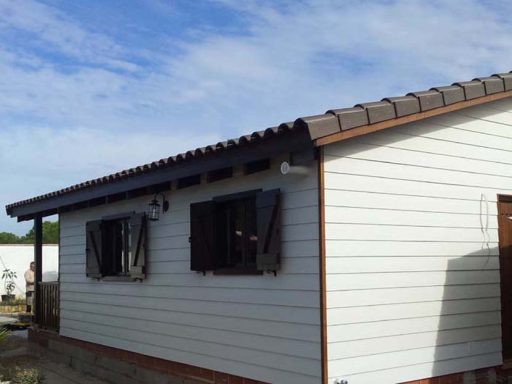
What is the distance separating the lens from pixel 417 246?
19.7 ft

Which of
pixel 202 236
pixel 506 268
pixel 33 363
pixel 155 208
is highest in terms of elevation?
pixel 155 208

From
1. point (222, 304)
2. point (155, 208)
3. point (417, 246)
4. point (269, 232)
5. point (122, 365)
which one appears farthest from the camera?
point (122, 365)

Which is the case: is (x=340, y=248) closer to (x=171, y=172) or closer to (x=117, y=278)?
(x=171, y=172)

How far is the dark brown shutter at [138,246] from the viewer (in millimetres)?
8031

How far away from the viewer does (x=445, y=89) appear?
19.6ft

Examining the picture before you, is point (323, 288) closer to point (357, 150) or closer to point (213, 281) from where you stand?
point (357, 150)

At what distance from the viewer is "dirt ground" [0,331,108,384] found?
9.27 m

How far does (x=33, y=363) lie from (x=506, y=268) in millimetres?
8014

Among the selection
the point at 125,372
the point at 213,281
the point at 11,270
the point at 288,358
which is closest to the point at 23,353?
the point at 125,372

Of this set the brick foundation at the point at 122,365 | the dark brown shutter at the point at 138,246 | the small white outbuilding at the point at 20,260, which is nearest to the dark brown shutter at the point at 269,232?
the brick foundation at the point at 122,365

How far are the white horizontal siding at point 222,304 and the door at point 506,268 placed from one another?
262 centimetres

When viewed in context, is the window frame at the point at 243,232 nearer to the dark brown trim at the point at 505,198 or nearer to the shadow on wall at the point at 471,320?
the shadow on wall at the point at 471,320

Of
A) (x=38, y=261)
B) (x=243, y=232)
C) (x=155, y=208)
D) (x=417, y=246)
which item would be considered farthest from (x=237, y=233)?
(x=38, y=261)

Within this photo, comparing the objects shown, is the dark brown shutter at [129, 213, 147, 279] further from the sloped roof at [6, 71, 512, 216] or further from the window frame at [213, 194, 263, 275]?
the window frame at [213, 194, 263, 275]
